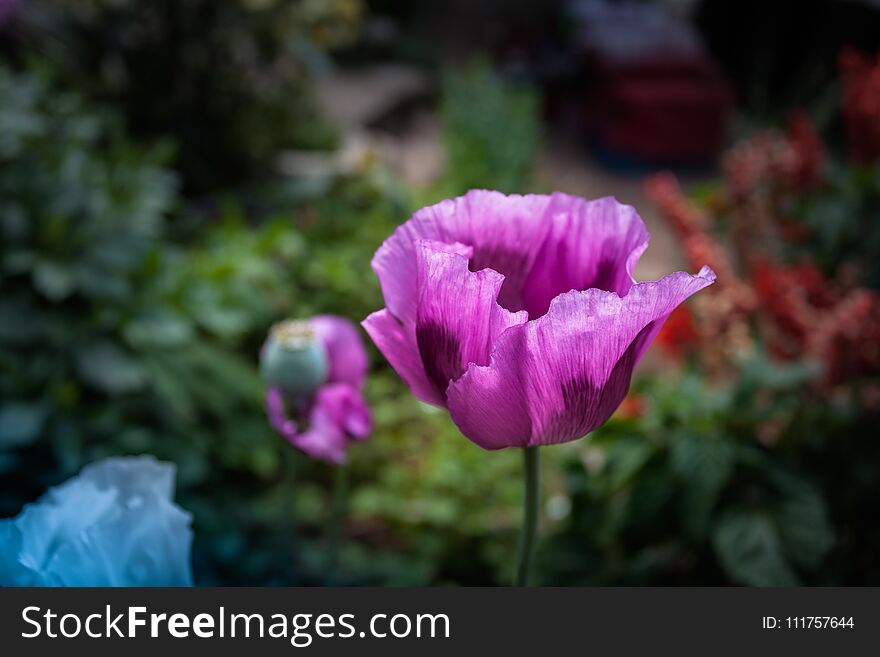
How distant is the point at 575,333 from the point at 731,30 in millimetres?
8857

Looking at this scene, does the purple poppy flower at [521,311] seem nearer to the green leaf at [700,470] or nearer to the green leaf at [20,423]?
the green leaf at [700,470]

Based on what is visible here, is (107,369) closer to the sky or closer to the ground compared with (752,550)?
closer to the sky

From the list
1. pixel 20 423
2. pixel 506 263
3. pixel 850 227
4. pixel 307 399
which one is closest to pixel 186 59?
pixel 20 423

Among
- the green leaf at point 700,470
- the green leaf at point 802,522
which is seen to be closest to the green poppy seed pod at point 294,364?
the green leaf at point 700,470

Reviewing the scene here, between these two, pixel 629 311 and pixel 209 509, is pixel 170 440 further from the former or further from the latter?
pixel 629 311

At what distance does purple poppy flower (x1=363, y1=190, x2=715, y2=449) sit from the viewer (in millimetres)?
325

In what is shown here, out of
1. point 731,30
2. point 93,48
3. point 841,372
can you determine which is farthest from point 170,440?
point 731,30

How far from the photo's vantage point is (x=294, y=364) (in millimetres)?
692

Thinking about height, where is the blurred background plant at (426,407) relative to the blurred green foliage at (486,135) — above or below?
below

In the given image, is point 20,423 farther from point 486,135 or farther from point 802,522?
point 486,135

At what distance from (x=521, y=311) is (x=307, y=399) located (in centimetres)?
41

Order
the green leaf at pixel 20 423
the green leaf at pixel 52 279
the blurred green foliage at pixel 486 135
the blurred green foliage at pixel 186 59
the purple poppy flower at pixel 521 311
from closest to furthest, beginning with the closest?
the purple poppy flower at pixel 521 311, the green leaf at pixel 20 423, the green leaf at pixel 52 279, the blurred green foliage at pixel 186 59, the blurred green foliage at pixel 486 135

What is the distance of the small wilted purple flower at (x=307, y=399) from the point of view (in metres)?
0.69

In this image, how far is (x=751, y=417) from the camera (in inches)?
54.6
